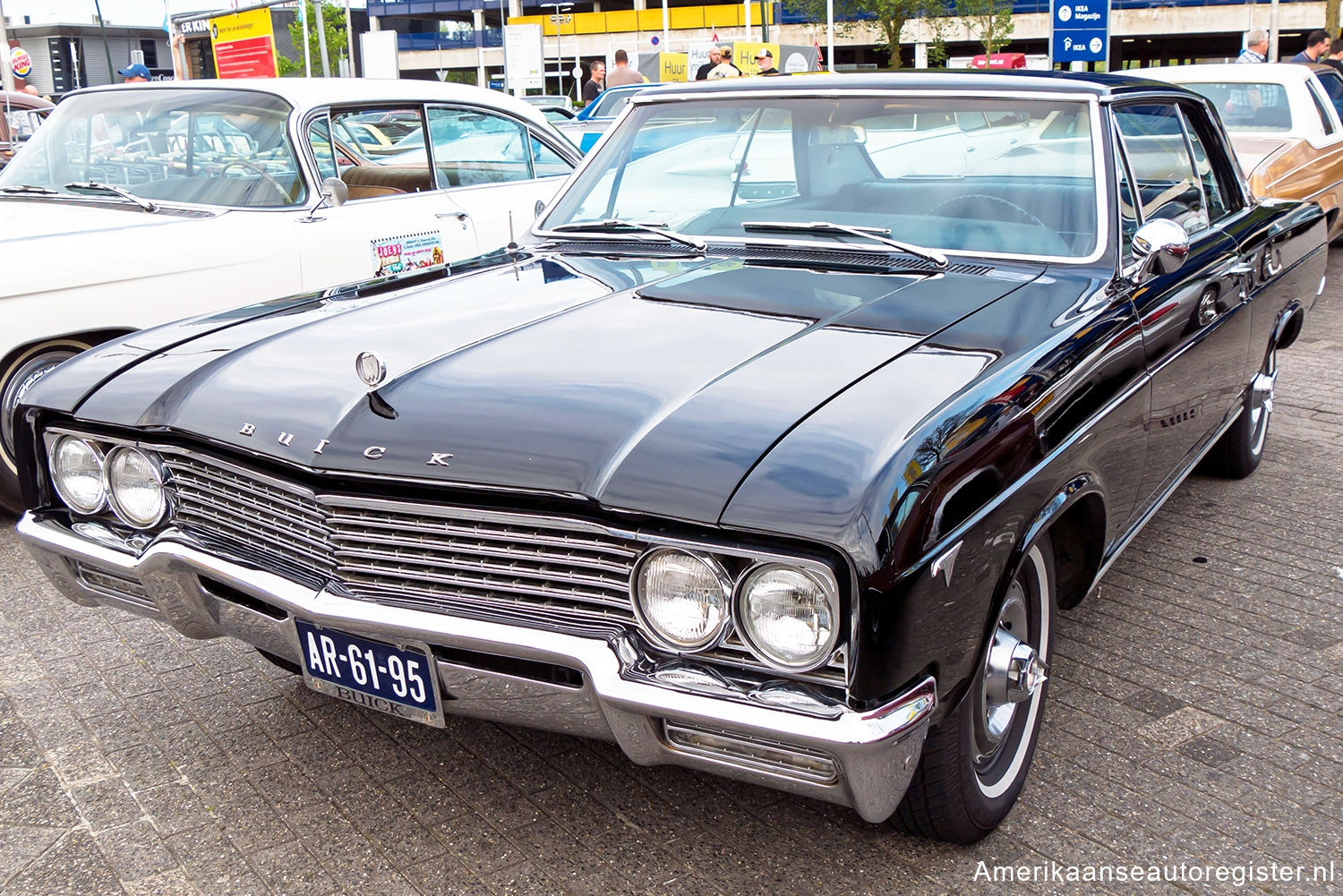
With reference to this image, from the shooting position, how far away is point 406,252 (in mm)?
6020

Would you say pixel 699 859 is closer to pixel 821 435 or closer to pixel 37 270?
pixel 821 435

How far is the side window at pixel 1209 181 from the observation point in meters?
4.42

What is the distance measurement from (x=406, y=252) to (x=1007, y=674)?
430 centimetres

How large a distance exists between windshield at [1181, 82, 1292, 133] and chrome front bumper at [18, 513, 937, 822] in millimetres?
8878

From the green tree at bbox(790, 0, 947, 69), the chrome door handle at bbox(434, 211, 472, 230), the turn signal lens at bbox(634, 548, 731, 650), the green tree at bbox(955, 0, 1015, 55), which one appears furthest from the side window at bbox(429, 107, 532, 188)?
the green tree at bbox(955, 0, 1015, 55)

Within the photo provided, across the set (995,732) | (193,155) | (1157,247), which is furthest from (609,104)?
(995,732)

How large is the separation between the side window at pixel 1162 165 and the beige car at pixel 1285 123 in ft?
16.4

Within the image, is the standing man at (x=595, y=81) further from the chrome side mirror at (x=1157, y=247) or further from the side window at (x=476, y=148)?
the chrome side mirror at (x=1157, y=247)

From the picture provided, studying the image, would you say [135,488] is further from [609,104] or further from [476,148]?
[609,104]

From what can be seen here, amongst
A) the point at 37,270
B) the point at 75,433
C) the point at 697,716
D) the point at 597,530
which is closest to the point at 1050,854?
the point at 697,716

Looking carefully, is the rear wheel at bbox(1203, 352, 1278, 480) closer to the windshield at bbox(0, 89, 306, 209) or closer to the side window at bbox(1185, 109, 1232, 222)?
the side window at bbox(1185, 109, 1232, 222)

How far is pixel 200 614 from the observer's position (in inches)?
109

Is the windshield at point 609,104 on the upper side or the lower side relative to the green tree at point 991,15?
lower

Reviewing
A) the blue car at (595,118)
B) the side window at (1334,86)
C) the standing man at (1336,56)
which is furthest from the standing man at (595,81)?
the side window at (1334,86)
